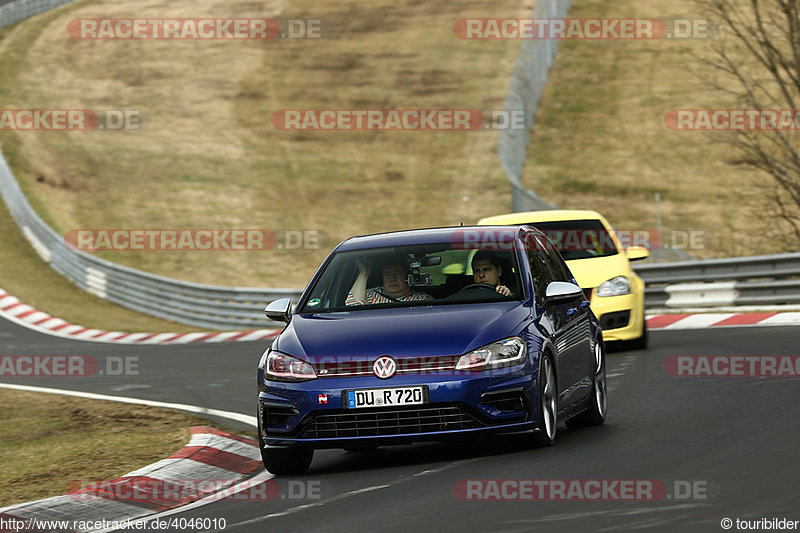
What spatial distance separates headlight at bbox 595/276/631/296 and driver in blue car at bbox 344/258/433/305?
21.8ft

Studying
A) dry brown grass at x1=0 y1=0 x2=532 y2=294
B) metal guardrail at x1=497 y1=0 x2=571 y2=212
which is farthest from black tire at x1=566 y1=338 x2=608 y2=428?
metal guardrail at x1=497 y1=0 x2=571 y2=212

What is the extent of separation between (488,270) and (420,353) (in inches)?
50.5

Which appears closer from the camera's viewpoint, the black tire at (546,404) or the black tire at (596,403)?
the black tire at (546,404)

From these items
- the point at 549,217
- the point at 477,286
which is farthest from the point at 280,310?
the point at 549,217

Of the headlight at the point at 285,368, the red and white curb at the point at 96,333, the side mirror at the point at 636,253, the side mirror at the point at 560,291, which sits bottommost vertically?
A: the red and white curb at the point at 96,333

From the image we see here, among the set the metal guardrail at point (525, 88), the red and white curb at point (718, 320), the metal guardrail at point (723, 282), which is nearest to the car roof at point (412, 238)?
the red and white curb at point (718, 320)

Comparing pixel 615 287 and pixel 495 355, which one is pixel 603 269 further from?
pixel 495 355

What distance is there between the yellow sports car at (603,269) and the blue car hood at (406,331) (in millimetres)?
6938

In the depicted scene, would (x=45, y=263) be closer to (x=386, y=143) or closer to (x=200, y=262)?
(x=200, y=262)

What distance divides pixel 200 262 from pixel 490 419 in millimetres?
30593

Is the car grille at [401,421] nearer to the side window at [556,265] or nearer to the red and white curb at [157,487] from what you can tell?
the red and white curb at [157,487]

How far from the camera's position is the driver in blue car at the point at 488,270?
1003 cm

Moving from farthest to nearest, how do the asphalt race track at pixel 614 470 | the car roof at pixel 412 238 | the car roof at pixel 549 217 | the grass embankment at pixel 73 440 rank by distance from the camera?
the car roof at pixel 549 217
the car roof at pixel 412 238
the grass embankment at pixel 73 440
the asphalt race track at pixel 614 470

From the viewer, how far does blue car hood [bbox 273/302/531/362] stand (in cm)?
906
